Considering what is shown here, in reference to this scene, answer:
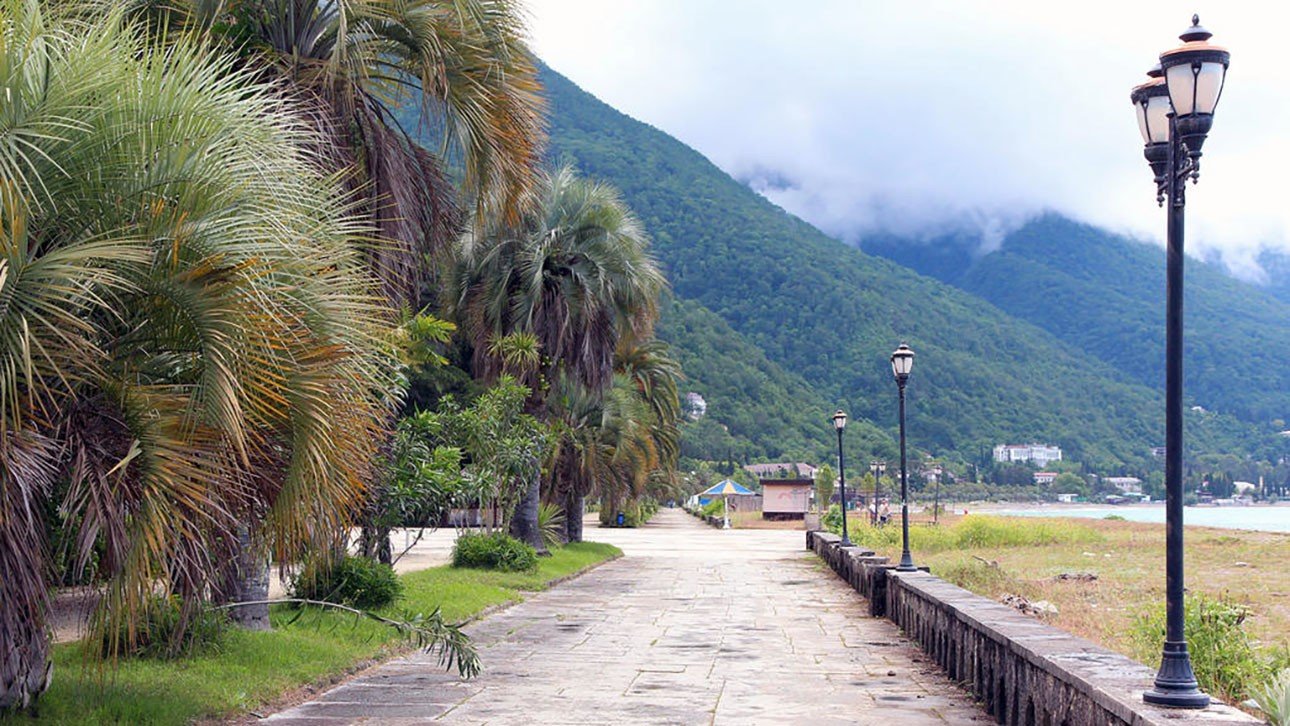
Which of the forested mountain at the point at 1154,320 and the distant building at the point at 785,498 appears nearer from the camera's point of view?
the distant building at the point at 785,498

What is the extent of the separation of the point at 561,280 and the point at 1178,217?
19.8 metres

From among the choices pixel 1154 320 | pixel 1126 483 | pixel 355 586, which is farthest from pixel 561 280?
pixel 1154 320

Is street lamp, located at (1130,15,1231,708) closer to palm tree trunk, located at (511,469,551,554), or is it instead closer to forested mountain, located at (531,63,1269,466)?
palm tree trunk, located at (511,469,551,554)

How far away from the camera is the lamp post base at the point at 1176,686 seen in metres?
6.03

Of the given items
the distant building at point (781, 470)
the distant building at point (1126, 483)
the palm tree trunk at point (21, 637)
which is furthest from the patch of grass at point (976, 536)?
the distant building at point (1126, 483)

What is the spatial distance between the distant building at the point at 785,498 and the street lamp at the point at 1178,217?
202 ft

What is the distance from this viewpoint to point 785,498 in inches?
2746

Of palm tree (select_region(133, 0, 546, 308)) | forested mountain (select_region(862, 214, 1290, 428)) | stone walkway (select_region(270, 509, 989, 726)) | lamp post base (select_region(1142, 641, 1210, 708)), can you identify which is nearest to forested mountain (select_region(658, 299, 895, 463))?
forested mountain (select_region(862, 214, 1290, 428))

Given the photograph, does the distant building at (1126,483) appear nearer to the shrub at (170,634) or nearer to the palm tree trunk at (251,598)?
the palm tree trunk at (251,598)

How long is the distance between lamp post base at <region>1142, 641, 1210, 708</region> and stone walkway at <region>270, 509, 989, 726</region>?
301 cm

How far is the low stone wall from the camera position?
6297 millimetres

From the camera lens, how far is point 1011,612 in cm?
1068

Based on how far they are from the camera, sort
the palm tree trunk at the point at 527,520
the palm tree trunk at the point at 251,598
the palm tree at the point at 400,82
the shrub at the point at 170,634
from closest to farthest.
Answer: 1. the shrub at the point at 170,634
2. the palm tree at the point at 400,82
3. the palm tree trunk at the point at 251,598
4. the palm tree trunk at the point at 527,520

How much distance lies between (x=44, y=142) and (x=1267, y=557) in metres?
35.4
